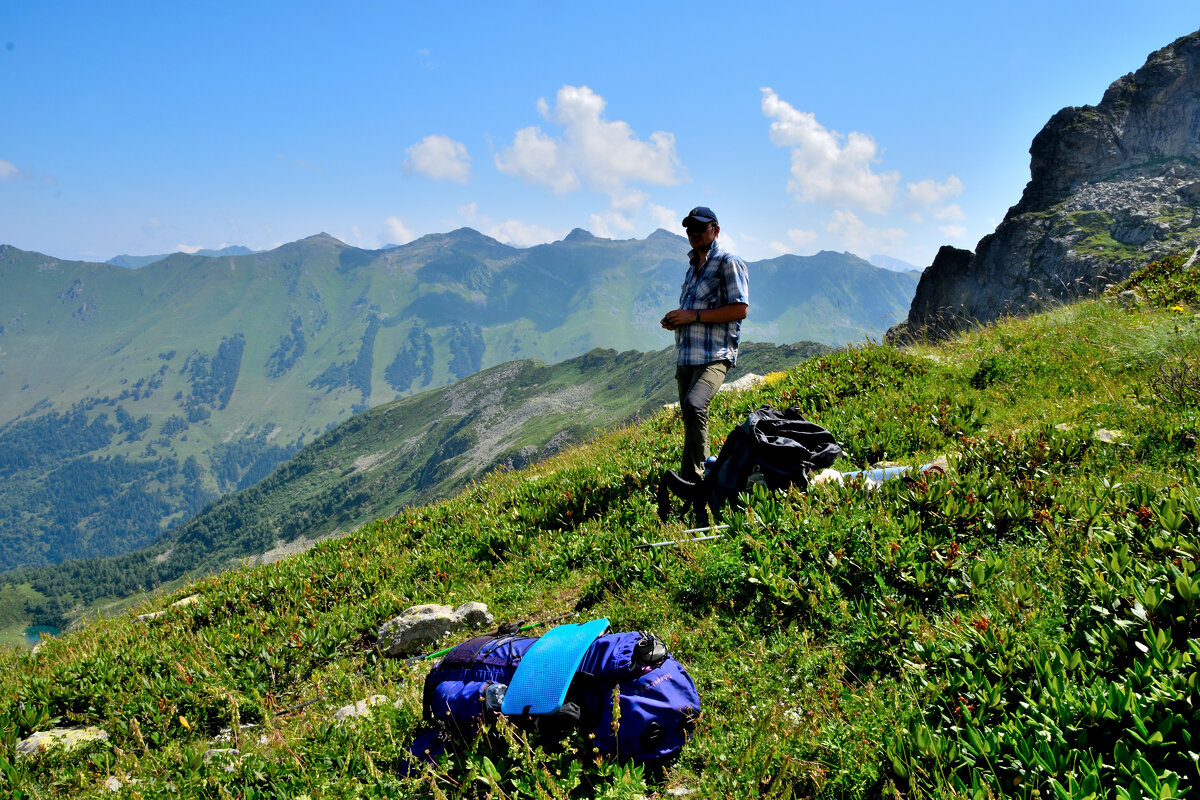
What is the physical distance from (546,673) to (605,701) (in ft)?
1.33

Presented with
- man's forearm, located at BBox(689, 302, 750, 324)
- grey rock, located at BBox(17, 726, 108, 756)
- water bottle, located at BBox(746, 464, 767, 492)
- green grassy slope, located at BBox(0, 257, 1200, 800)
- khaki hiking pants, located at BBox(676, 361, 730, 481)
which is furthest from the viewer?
khaki hiking pants, located at BBox(676, 361, 730, 481)

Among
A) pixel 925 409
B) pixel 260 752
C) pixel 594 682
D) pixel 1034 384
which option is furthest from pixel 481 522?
pixel 1034 384

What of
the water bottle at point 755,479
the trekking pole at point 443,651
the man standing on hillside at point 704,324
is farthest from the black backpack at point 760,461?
the trekking pole at point 443,651

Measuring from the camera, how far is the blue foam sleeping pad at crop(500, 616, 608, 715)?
362 cm

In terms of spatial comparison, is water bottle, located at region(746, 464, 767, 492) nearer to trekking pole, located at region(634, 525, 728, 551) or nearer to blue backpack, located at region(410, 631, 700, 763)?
trekking pole, located at region(634, 525, 728, 551)

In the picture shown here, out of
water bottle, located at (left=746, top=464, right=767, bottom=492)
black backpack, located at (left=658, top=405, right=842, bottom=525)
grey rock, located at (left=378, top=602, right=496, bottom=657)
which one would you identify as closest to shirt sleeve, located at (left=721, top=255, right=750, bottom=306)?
black backpack, located at (left=658, top=405, right=842, bottom=525)

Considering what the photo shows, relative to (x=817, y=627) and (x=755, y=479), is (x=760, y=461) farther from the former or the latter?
(x=817, y=627)

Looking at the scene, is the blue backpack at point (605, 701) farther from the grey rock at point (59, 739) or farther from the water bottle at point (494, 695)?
the grey rock at point (59, 739)

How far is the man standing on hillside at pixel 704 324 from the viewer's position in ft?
24.1

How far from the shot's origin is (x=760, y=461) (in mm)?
6754

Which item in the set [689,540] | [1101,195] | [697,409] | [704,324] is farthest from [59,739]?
[1101,195]

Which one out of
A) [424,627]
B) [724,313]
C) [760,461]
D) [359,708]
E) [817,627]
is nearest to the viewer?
[817,627]

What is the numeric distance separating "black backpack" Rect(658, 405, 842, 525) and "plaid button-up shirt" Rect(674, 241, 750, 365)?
997 millimetres

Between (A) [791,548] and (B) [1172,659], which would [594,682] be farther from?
(B) [1172,659]
